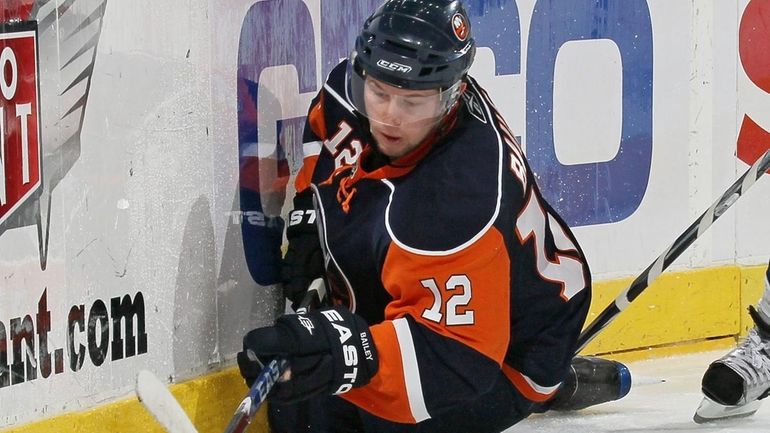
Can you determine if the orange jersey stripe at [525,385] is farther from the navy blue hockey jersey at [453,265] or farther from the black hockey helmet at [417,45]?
the black hockey helmet at [417,45]

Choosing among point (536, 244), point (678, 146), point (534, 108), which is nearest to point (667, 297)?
point (678, 146)

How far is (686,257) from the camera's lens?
4.04m

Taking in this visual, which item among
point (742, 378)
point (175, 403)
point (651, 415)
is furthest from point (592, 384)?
point (175, 403)

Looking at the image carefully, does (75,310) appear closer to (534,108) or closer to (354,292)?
(354,292)

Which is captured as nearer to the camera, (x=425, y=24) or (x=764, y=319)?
(x=425, y=24)

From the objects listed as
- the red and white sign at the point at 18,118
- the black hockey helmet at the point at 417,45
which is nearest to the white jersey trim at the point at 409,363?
the black hockey helmet at the point at 417,45

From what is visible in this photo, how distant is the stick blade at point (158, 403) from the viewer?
2.25 metres

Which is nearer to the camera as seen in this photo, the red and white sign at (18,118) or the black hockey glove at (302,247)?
the red and white sign at (18,118)

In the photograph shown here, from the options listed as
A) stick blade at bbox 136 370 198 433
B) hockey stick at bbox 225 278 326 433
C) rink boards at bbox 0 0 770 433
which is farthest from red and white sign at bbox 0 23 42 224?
hockey stick at bbox 225 278 326 433

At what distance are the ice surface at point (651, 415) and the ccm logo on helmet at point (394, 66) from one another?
108 cm

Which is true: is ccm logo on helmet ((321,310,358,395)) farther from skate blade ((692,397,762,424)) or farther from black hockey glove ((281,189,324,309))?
skate blade ((692,397,762,424))

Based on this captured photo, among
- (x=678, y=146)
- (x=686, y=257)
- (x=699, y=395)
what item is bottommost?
(x=699, y=395)

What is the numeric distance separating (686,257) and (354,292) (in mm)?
1572

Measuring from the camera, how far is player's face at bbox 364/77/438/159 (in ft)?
7.97
